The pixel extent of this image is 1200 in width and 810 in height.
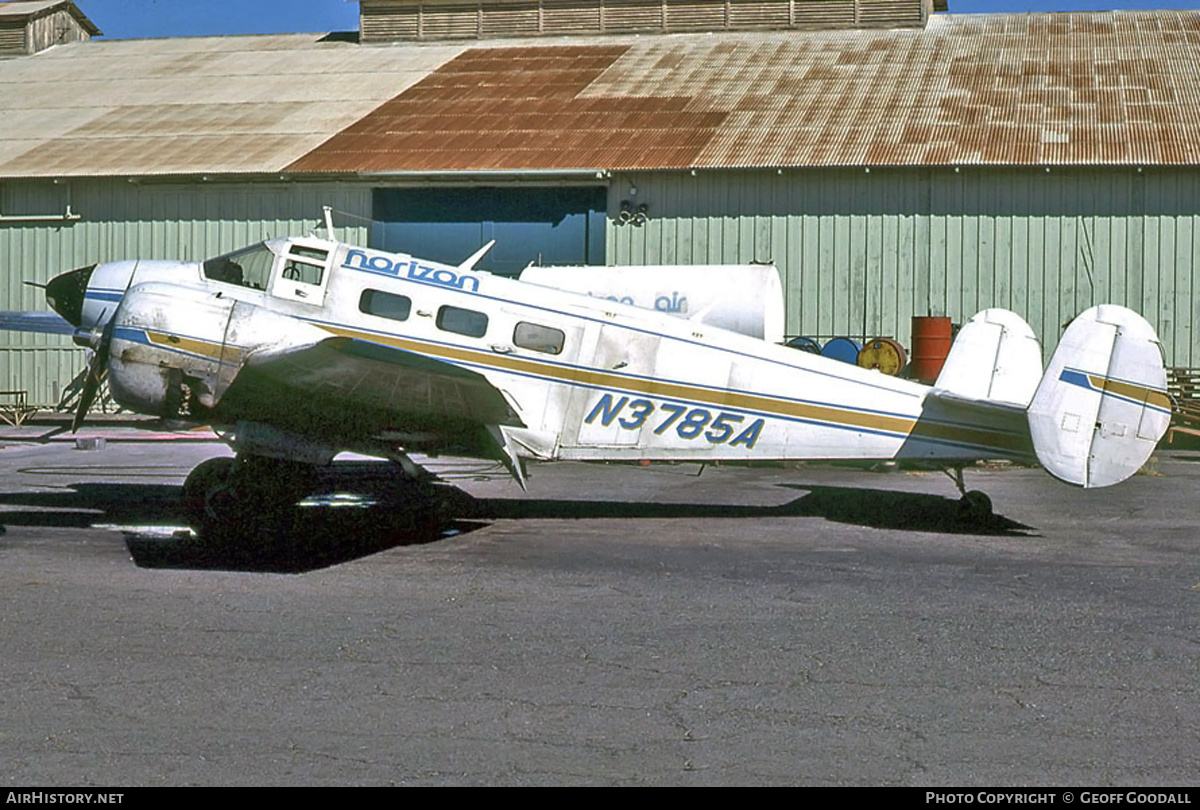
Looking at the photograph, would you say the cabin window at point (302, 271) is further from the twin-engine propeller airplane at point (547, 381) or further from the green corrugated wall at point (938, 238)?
the green corrugated wall at point (938, 238)

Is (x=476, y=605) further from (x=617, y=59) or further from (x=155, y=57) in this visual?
(x=155, y=57)

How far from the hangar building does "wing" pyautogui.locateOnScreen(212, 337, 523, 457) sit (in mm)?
15062

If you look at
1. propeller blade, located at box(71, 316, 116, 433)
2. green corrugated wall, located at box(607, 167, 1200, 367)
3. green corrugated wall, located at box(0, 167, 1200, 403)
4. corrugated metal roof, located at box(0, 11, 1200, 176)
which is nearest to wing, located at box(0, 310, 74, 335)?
propeller blade, located at box(71, 316, 116, 433)

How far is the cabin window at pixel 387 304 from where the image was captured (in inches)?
528

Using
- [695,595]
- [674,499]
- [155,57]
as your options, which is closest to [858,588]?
[695,595]

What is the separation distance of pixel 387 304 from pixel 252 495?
2.42m

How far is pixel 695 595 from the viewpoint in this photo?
9992 millimetres

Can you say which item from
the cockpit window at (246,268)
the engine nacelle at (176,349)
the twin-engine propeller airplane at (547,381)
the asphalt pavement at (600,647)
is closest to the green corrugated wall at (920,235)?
the asphalt pavement at (600,647)

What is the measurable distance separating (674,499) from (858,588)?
6.45 meters

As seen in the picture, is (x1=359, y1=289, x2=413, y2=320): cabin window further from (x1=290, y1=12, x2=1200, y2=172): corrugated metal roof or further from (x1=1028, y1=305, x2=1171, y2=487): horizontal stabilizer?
(x1=290, y1=12, x2=1200, y2=172): corrugated metal roof

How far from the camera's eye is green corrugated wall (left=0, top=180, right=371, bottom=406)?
29078 millimetres

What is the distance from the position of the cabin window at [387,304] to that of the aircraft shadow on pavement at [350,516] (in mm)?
2286

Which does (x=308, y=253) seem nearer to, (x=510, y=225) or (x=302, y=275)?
(x=302, y=275)

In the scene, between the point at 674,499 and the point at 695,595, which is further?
the point at 674,499
